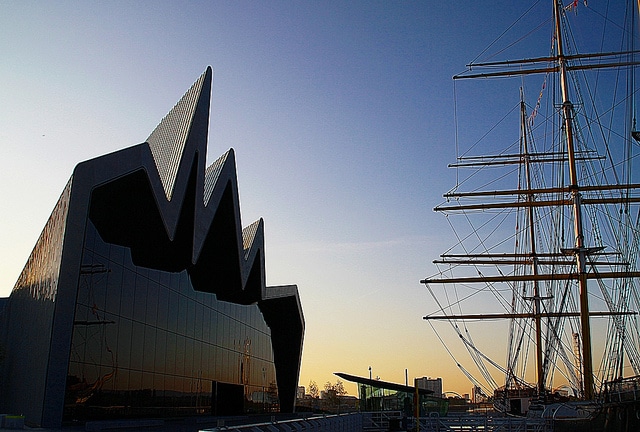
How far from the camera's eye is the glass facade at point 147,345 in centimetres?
2088

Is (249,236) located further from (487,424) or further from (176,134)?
(487,424)

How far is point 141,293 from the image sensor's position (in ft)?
82.1

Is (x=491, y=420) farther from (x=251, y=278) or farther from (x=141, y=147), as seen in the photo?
(x=141, y=147)

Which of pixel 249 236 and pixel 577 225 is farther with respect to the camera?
pixel 577 225

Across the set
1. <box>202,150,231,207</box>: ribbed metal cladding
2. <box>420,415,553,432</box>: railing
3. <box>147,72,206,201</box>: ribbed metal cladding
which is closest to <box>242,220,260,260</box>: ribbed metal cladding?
<box>202,150,231,207</box>: ribbed metal cladding

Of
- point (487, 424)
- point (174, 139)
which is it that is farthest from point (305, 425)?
point (174, 139)

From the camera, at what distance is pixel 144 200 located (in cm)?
2323

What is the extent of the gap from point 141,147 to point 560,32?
37.9 meters

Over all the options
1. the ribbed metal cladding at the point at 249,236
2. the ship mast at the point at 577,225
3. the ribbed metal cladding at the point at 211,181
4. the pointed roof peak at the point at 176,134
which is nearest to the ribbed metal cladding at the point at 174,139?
the pointed roof peak at the point at 176,134

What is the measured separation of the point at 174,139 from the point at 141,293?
21.7ft

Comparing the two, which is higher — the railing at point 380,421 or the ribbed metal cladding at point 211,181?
the ribbed metal cladding at point 211,181

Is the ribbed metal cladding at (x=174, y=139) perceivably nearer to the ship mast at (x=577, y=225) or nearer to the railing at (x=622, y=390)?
the railing at (x=622, y=390)

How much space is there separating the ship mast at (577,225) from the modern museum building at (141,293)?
19.4 meters

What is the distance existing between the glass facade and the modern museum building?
0.06m
